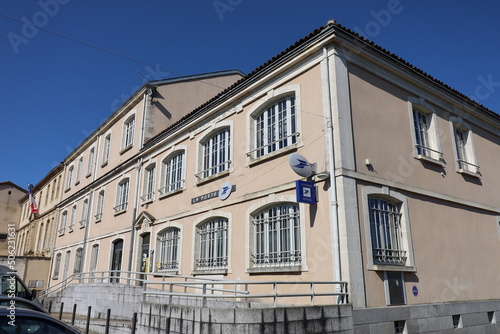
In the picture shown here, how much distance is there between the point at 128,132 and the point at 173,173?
658cm

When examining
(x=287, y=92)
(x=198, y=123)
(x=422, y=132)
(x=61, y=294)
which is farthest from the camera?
(x=61, y=294)

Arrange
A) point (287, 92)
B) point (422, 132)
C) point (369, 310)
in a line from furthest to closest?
point (422, 132) < point (287, 92) < point (369, 310)

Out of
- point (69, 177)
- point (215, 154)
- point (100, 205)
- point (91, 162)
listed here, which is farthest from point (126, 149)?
point (69, 177)

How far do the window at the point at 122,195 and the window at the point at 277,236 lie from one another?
10.3 meters

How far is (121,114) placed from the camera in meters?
21.4

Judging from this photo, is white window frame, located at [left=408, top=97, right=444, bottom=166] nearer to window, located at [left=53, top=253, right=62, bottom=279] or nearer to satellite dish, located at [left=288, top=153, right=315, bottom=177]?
satellite dish, located at [left=288, top=153, right=315, bottom=177]

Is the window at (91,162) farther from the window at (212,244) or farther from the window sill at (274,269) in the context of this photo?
the window sill at (274,269)

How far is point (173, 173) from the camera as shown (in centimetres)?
1547

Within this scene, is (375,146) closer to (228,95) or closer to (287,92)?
(287,92)

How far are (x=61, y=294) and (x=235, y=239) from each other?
11068mm

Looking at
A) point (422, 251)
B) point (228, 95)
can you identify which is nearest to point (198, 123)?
point (228, 95)

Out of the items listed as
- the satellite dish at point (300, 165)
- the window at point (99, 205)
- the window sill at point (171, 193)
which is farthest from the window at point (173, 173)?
the window at point (99, 205)

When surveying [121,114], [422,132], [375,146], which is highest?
[121,114]

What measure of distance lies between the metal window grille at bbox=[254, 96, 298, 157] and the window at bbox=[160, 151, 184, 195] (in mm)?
4369
